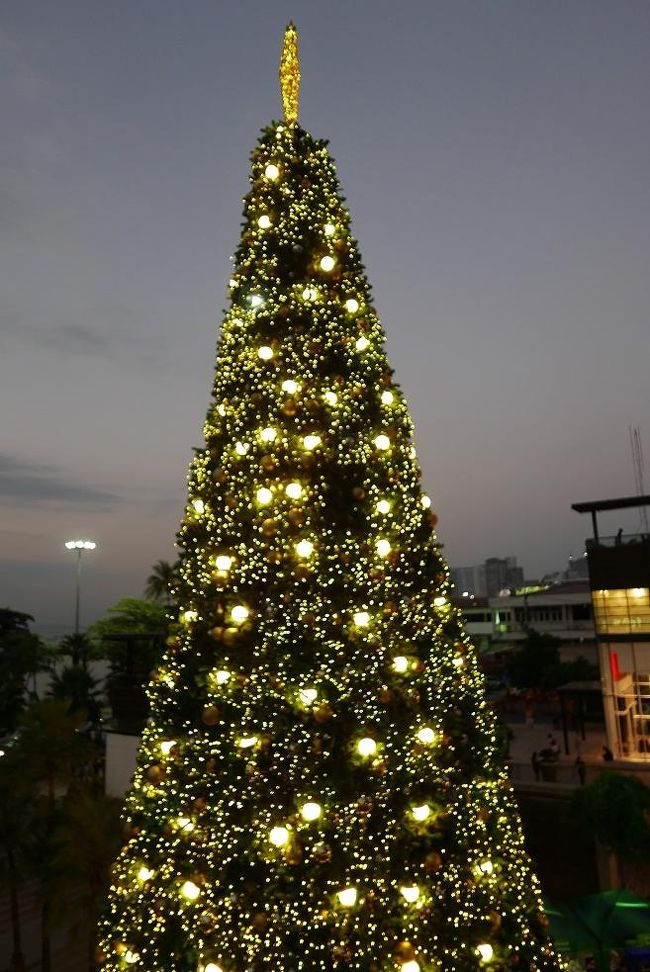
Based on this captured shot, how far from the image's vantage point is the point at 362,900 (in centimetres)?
475

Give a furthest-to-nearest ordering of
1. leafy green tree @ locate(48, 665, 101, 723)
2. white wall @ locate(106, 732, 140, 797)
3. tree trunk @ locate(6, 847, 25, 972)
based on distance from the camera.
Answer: leafy green tree @ locate(48, 665, 101, 723), white wall @ locate(106, 732, 140, 797), tree trunk @ locate(6, 847, 25, 972)

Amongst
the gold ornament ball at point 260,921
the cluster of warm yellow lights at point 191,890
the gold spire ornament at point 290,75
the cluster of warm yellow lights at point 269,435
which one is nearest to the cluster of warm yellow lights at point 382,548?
the cluster of warm yellow lights at point 269,435

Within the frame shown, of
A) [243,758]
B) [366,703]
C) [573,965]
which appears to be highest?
[366,703]

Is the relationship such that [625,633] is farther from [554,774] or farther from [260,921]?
[260,921]

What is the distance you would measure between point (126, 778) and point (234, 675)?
12.3 m

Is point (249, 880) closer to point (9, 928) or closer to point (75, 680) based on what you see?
point (9, 928)

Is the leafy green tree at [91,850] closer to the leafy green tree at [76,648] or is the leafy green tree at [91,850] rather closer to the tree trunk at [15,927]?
the tree trunk at [15,927]

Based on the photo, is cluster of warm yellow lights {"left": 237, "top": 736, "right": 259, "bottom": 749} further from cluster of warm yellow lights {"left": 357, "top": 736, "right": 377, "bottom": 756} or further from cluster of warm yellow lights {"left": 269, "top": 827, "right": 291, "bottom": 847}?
cluster of warm yellow lights {"left": 357, "top": 736, "right": 377, "bottom": 756}

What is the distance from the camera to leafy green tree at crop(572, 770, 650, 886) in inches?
459

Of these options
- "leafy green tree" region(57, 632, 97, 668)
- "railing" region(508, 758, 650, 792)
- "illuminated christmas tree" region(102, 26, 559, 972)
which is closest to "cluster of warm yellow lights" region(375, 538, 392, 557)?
"illuminated christmas tree" region(102, 26, 559, 972)

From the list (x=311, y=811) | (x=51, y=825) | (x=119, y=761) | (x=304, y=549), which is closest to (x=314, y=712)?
(x=311, y=811)

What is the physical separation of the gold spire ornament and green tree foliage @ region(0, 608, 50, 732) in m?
18.1

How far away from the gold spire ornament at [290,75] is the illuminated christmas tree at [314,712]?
1859 millimetres

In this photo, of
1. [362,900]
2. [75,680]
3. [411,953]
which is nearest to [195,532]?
[362,900]
